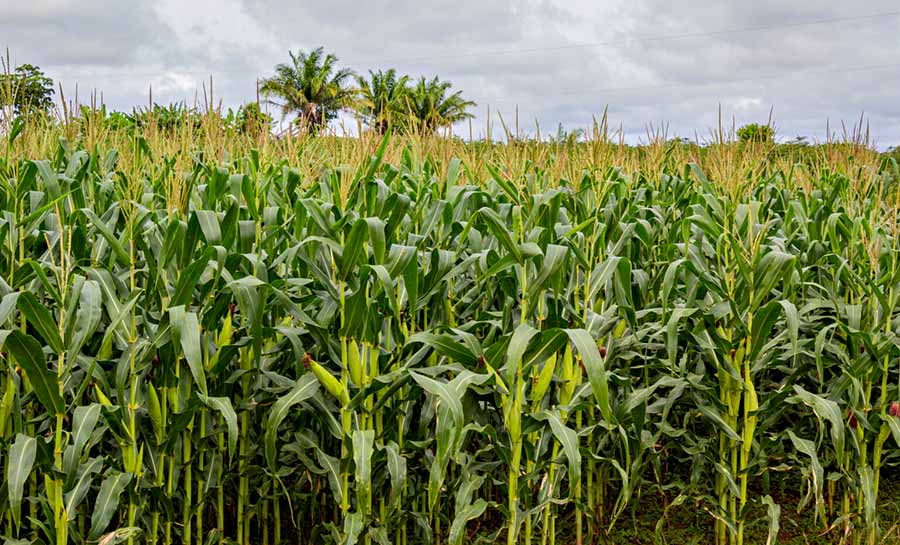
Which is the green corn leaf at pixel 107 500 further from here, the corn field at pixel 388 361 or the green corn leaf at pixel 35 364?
the green corn leaf at pixel 35 364

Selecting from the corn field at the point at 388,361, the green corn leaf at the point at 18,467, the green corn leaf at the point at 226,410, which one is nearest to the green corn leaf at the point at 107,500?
the corn field at the point at 388,361

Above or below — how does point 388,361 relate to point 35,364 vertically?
below

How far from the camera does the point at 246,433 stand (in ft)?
11.8

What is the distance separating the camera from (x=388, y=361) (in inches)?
139

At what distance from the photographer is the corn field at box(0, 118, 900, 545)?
316cm

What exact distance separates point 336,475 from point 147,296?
107cm

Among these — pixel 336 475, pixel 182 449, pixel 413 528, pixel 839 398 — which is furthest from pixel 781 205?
pixel 182 449

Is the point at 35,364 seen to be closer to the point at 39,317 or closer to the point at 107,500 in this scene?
the point at 39,317

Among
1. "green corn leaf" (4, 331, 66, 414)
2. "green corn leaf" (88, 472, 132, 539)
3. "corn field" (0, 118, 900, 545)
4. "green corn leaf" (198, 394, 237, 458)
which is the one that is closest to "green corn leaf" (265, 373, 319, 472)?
"corn field" (0, 118, 900, 545)

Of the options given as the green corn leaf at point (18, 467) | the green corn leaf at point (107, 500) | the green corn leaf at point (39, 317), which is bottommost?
the green corn leaf at point (107, 500)

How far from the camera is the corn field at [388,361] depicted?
124 inches

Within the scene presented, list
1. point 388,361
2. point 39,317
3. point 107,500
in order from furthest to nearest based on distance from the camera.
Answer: point 388,361, point 107,500, point 39,317

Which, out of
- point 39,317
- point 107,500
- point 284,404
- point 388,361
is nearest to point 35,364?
point 39,317

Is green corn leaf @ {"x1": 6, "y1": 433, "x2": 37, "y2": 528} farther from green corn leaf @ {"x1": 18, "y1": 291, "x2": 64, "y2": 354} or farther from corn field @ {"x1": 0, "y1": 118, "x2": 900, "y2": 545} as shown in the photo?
green corn leaf @ {"x1": 18, "y1": 291, "x2": 64, "y2": 354}
